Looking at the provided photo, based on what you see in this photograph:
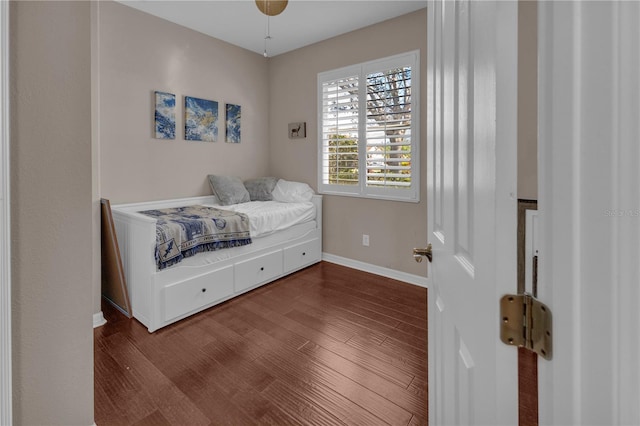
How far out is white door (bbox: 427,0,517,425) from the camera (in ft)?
1.56

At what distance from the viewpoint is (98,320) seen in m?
2.40

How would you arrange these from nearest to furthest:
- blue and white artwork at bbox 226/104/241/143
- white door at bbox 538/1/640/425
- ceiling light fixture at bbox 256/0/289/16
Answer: white door at bbox 538/1/640/425 → ceiling light fixture at bbox 256/0/289/16 → blue and white artwork at bbox 226/104/241/143

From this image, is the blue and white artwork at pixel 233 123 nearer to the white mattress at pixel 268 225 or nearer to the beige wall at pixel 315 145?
the beige wall at pixel 315 145

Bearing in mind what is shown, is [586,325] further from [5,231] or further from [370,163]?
[370,163]

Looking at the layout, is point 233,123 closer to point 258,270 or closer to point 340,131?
point 340,131

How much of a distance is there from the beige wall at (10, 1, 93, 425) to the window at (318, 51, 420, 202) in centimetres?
265

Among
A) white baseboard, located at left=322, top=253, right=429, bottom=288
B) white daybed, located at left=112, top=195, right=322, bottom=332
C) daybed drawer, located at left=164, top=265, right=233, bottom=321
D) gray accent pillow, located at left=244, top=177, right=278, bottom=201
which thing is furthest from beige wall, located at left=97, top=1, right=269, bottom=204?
white baseboard, located at left=322, top=253, right=429, bottom=288

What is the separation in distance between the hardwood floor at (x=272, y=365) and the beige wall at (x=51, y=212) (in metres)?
0.44

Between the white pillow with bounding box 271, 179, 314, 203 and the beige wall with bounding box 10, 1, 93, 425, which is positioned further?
the white pillow with bounding box 271, 179, 314, 203

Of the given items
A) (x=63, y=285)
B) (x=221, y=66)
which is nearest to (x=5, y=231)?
(x=63, y=285)

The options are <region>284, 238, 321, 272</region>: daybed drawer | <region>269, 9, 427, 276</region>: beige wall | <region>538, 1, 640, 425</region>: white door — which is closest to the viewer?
<region>538, 1, 640, 425</region>: white door

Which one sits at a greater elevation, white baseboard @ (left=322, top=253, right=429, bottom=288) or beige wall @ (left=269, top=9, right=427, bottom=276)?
beige wall @ (left=269, top=9, right=427, bottom=276)

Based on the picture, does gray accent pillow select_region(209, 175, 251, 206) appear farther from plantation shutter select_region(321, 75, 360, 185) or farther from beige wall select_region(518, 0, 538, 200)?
beige wall select_region(518, 0, 538, 200)

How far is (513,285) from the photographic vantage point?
49cm
